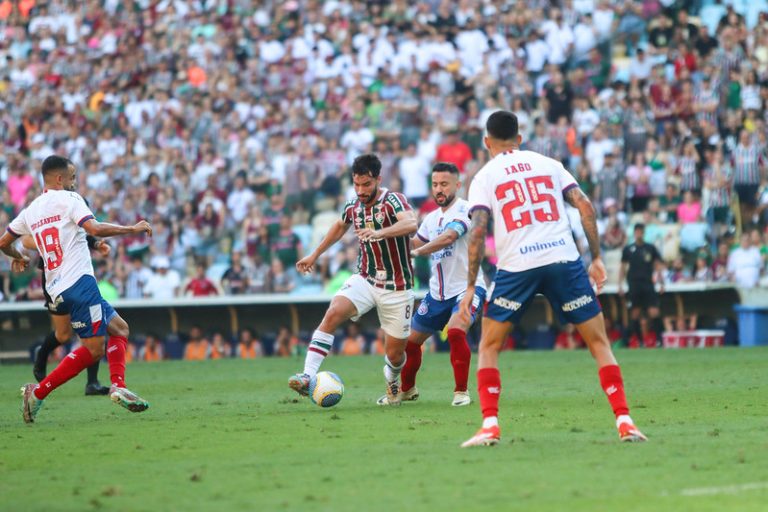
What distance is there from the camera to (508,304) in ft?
29.0

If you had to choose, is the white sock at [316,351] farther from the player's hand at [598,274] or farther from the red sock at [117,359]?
the player's hand at [598,274]

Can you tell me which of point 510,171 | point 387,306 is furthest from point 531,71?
point 510,171

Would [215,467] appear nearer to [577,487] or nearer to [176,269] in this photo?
[577,487]

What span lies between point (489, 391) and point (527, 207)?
1278mm

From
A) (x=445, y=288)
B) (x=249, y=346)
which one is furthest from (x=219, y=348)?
(x=445, y=288)

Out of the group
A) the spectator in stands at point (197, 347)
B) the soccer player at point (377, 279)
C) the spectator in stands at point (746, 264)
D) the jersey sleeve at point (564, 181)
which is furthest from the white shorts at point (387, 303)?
the spectator in stands at point (197, 347)

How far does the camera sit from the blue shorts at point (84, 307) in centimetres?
1183

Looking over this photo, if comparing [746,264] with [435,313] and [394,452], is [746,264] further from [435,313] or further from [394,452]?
[394,452]

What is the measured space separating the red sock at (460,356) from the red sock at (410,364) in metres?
0.42

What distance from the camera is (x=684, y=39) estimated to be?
25.4m

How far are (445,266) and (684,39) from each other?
47.7 ft

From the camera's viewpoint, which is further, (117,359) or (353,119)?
(353,119)

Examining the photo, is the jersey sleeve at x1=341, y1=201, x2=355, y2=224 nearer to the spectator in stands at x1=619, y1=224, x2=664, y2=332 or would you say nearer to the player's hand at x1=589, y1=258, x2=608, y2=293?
the player's hand at x1=589, y1=258, x2=608, y2=293

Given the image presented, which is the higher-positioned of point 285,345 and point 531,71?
point 531,71
